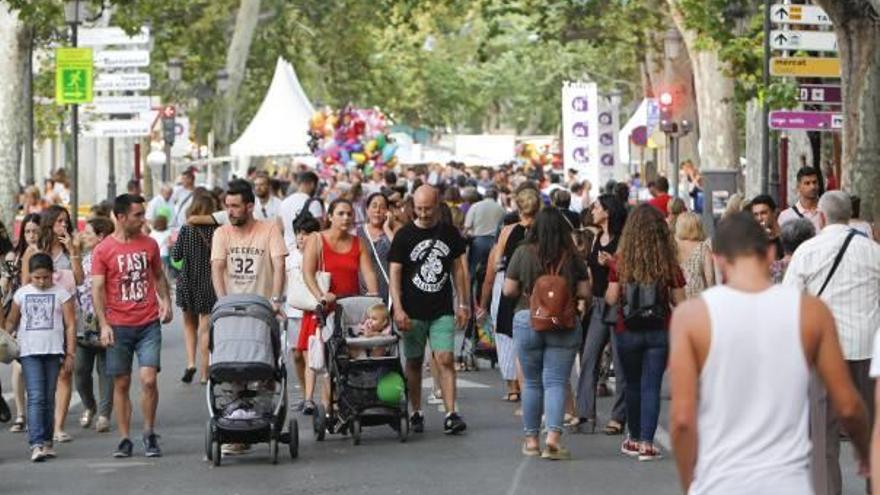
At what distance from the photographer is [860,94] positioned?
21.7 metres

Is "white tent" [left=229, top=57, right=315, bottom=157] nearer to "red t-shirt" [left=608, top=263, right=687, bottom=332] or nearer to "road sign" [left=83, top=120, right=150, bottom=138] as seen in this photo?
"road sign" [left=83, top=120, right=150, bottom=138]

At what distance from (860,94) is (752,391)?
15109 mm

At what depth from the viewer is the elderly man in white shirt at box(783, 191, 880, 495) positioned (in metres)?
11.6

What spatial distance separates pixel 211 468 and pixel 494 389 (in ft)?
17.9

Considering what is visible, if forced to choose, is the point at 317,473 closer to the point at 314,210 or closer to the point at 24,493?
the point at 24,493

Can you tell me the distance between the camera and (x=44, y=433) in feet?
48.5

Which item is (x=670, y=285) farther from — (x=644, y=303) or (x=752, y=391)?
(x=752, y=391)

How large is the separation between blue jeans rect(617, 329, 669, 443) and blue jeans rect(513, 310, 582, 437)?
31cm

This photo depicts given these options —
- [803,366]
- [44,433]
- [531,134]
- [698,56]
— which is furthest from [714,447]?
[531,134]

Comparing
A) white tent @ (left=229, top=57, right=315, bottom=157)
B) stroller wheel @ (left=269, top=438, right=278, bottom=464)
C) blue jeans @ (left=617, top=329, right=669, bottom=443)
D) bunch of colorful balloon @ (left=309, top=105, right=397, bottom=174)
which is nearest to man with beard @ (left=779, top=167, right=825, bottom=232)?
blue jeans @ (left=617, top=329, right=669, bottom=443)

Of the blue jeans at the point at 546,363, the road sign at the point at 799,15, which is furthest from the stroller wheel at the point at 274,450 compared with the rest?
the road sign at the point at 799,15

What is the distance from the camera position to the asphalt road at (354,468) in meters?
13.2

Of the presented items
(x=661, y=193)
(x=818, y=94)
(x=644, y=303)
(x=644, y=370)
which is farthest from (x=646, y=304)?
(x=661, y=193)

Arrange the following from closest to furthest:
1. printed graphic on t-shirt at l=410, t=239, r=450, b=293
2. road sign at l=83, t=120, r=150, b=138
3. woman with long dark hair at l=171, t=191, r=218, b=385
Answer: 1. printed graphic on t-shirt at l=410, t=239, r=450, b=293
2. woman with long dark hair at l=171, t=191, r=218, b=385
3. road sign at l=83, t=120, r=150, b=138
